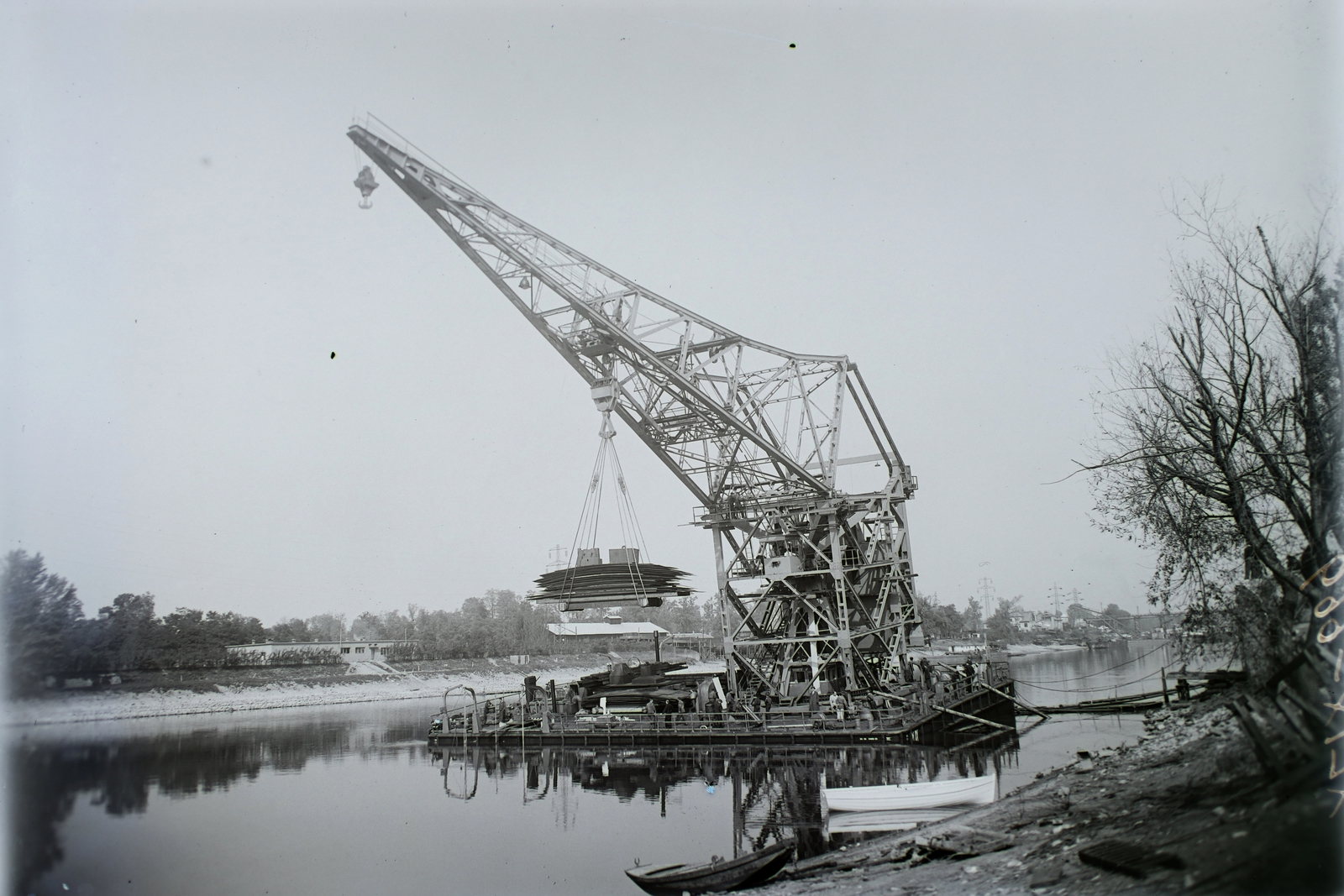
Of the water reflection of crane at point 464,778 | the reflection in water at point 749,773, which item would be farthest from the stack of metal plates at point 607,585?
the water reflection of crane at point 464,778

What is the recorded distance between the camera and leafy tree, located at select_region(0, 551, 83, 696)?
1339 cm

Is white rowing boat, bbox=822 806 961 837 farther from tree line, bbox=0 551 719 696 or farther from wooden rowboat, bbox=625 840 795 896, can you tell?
tree line, bbox=0 551 719 696

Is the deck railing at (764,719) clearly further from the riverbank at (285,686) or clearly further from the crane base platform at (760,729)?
the riverbank at (285,686)

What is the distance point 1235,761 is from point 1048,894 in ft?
10.5

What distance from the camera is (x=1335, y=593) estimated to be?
29.6 feet

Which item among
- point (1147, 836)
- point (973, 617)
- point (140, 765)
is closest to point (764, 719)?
point (1147, 836)

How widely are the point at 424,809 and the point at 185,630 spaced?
Result: 36649mm

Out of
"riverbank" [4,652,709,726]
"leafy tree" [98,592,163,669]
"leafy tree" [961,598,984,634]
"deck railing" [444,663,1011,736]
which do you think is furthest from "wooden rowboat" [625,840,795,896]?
"leafy tree" [961,598,984,634]

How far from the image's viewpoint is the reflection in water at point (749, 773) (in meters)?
14.6

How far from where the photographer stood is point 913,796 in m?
14.6

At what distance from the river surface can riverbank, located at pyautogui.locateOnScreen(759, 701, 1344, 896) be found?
88.1 inches

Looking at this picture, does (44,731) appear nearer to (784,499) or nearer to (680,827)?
(680,827)

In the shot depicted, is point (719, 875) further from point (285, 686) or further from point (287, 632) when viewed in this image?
point (287, 632)

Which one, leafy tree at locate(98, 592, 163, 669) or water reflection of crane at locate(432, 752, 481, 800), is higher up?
leafy tree at locate(98, 592, 163, 669)
